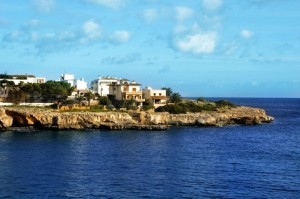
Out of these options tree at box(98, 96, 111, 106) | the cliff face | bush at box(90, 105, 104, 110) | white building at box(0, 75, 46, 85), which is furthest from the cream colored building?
white building at box(0, 75, 46, 85)

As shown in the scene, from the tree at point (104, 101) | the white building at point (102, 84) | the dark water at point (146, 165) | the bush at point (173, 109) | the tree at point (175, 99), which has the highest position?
the white building at point (102, 84)

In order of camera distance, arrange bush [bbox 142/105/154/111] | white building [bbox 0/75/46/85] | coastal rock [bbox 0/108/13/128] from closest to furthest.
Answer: coastal rock [bbox 0/108/13/128]
bush [bbox 142/105/154/111]
white building [bbox 0/75/46/85]

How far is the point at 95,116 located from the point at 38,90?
806 inches

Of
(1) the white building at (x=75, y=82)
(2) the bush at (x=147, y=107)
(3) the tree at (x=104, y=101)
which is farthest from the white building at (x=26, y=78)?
(2) the bush at (x=147, y=107)

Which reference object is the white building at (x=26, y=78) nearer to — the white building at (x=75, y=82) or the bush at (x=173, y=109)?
the white building at (x=75, y=82)

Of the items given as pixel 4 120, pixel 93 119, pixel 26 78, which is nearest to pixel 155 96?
pixel 93 119

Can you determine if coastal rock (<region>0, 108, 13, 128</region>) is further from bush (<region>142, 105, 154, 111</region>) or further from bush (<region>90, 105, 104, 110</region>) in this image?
bush (<region>142, 105, 154, 111</region>)

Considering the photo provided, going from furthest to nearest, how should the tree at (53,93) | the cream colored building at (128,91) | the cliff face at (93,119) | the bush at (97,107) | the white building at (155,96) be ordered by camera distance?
the white building at (155,96)
the cream colored building at (128,91)
the tree at (53,93)
the bush at (97,107)
the cliff face at (93,119)

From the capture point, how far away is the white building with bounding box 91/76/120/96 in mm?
120750

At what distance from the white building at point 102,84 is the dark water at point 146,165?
4259 centimetres

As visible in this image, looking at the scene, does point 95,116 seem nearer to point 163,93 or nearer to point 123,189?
point 163,93

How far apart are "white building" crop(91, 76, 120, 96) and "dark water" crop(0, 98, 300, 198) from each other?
42588 mm

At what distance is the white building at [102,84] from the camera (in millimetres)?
120750

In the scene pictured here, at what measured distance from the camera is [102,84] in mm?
123500
